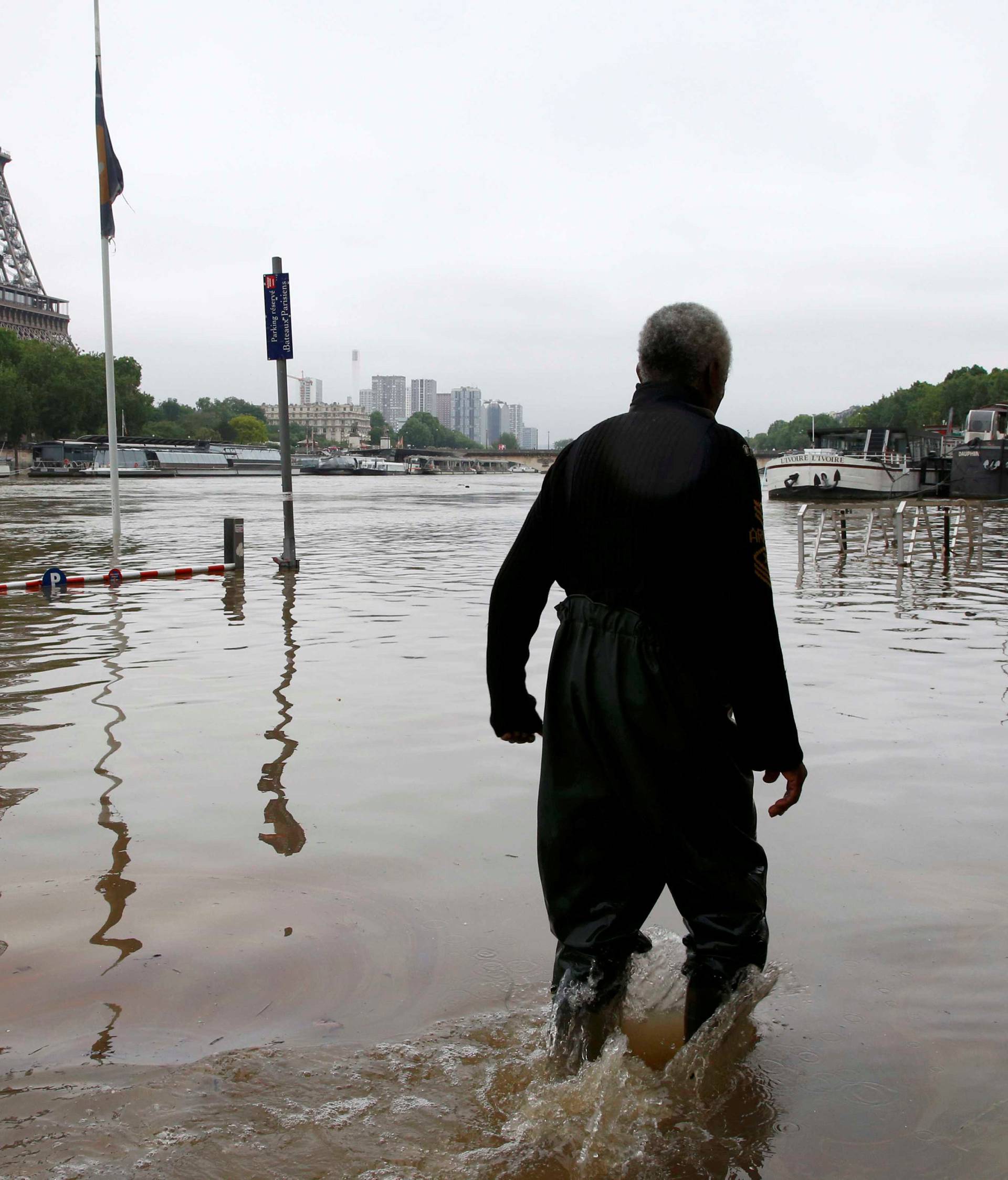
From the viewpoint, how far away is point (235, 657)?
9.04 meters

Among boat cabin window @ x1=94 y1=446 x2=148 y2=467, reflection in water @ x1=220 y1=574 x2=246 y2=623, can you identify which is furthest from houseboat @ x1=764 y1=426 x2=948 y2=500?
boat cabin window @ x1=94 y1=446 x2=148 y2=467

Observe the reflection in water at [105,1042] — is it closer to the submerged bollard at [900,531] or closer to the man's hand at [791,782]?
the man's hand at [791,782]

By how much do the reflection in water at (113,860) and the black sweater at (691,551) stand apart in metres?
1.94

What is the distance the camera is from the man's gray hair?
291 cm

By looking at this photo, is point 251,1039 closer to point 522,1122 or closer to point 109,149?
point 522,1122

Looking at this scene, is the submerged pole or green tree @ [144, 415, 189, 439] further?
green tree @ [144, 415, 189, 439]

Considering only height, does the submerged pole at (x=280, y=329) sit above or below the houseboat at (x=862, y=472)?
above

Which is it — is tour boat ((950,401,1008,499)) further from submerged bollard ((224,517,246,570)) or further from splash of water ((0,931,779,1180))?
splash of water ((0,931,779,1180))

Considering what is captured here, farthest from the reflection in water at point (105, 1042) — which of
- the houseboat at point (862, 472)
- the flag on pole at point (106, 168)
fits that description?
the houseboat at point (862, 472)

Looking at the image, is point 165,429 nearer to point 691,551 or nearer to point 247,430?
point 247,430

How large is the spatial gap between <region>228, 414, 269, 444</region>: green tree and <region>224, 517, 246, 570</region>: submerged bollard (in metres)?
174

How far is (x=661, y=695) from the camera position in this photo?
2715mm

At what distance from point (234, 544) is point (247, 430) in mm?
178234

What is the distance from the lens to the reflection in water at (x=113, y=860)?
372 centimetres
